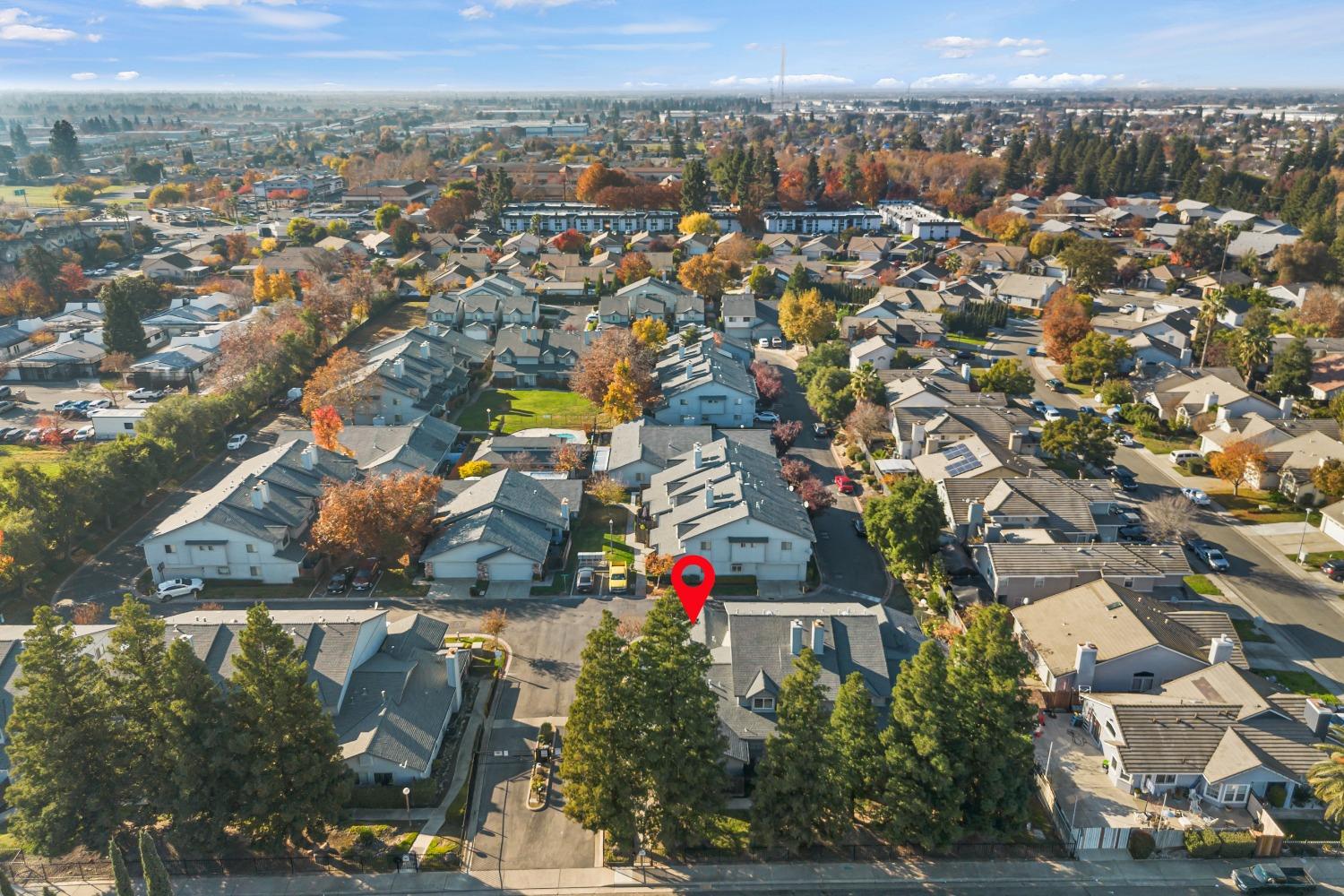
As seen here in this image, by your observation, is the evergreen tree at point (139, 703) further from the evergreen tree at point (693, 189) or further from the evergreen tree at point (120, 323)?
the evergreen tree at point (693, 189)

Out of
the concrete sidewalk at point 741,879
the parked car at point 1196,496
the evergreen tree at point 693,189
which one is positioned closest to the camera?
the concrete sidewalk at point 741,879

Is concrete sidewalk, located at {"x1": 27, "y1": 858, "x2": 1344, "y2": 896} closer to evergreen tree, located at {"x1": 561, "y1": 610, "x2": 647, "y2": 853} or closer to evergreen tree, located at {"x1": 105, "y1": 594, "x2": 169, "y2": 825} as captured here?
evergreen tree, located at {"x1": 561, "y1": 610, "x2": 647, "y2": 853}

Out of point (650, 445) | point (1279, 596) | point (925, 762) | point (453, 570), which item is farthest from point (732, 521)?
point (1279, 596)

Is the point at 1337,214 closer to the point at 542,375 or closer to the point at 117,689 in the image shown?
the point at 542,375

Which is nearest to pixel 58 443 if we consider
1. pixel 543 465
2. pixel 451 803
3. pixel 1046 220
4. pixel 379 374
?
pixel 379 374

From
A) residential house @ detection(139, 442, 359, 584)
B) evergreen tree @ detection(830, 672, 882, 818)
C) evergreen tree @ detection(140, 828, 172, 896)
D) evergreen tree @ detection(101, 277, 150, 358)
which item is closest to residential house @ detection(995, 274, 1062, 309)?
residential house @ detection(139, 442, 359, 584)

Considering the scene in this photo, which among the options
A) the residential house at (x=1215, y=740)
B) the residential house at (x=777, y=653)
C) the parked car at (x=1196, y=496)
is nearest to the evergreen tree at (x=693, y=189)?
the parked car at (x=1196, y=496)
